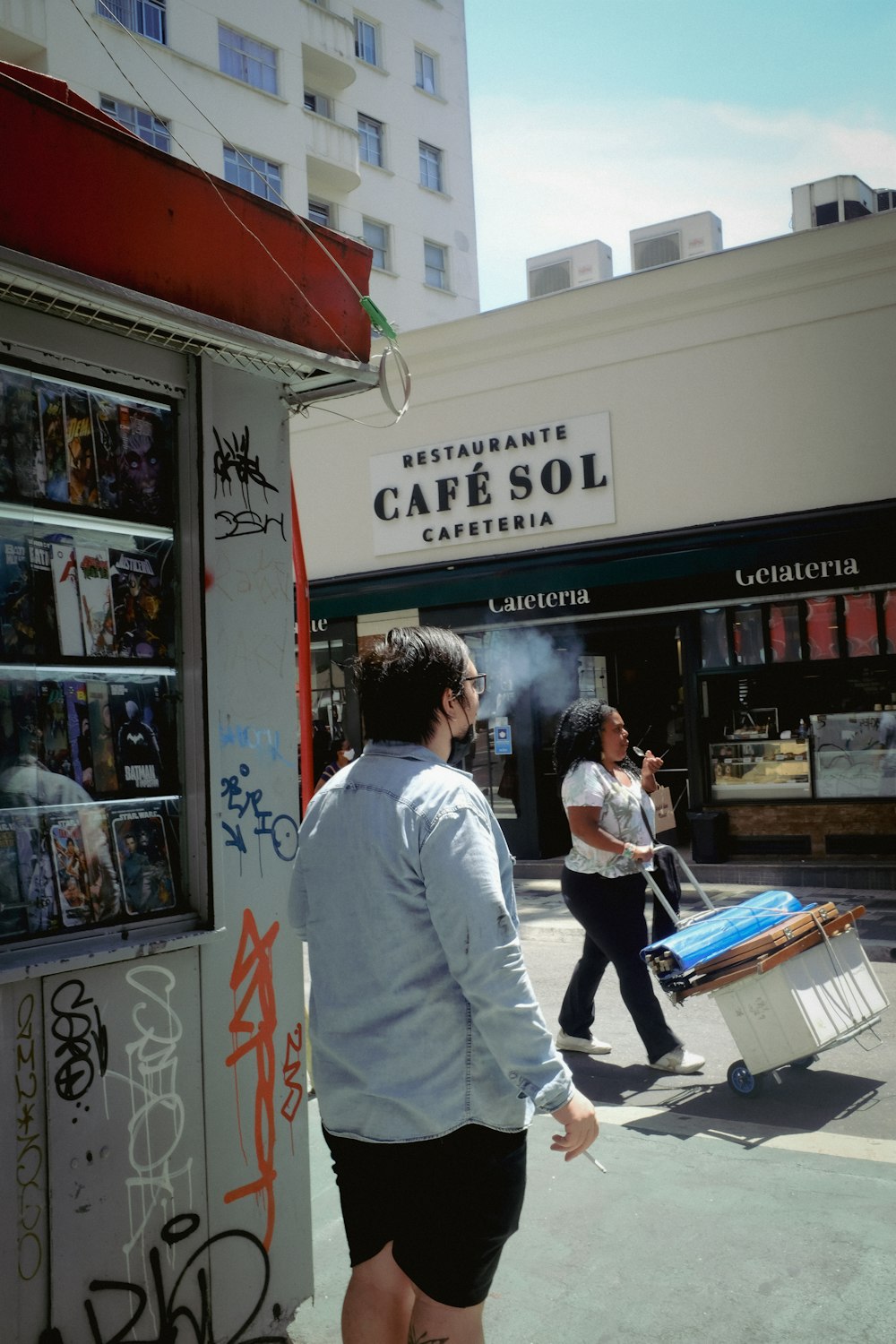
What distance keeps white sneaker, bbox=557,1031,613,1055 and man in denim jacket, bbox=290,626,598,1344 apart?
3809mm

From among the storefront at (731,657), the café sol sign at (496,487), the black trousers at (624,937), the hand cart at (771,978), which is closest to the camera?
the hand cart at (771,978)

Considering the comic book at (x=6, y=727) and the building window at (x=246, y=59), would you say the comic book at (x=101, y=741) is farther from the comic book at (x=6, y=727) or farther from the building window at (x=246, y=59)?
the building window at (x=246, y=59)

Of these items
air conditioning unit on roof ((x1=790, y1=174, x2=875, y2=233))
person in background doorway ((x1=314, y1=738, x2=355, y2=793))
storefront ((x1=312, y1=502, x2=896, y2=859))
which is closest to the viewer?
storefront ((x1=312, y1=502, x2=896, y2=859))

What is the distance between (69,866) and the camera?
2.94 m

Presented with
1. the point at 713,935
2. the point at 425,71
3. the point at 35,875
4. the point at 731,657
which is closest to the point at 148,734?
the point at 35,875

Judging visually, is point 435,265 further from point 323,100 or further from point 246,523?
point 246,523

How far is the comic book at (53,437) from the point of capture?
295 centimetres

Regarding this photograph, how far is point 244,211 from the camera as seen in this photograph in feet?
10.2

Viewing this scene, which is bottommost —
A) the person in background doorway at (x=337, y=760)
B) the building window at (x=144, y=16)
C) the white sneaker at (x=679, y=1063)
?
the white sneaker at (x=679, y=1063)

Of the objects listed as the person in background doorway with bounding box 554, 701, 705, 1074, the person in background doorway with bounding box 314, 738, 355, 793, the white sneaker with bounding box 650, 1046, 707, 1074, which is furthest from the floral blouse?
the person in background doorway with bounding box 314, 738, 355, 793

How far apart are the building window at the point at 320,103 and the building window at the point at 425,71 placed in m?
3.52

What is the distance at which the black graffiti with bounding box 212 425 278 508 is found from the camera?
3258mm

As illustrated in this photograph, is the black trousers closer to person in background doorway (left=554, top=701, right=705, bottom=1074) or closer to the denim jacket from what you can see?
person in background doorway (left=554, top=701, right=705, bottom=1074)

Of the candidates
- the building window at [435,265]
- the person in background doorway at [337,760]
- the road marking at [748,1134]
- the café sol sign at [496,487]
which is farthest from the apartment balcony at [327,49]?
the road marking at [748,1134]
